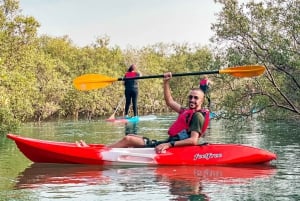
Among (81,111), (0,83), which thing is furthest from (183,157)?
(81,111)

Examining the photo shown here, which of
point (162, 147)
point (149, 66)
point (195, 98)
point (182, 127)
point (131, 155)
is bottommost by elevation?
point (131, 155)

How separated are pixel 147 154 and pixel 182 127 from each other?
0.77 metres

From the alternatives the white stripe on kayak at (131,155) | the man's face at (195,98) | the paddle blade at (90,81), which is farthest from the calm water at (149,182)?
the paddle blade at (90,81)

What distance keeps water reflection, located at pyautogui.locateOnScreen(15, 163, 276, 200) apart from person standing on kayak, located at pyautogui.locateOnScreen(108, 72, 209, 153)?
399 millimetres

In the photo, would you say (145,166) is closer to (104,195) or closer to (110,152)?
(110,152)

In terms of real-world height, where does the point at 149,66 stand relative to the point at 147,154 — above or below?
above

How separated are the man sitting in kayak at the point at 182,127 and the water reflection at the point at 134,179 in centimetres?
40

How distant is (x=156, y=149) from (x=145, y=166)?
36 cm

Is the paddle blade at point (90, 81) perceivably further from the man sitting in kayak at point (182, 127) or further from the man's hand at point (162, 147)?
the man's hand at point (162, 147)

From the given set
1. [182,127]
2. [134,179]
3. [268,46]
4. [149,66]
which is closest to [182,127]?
[182,127]

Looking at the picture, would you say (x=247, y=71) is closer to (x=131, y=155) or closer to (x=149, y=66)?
(x=131, y=155)

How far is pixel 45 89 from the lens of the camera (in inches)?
1578

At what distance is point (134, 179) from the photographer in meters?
8.16

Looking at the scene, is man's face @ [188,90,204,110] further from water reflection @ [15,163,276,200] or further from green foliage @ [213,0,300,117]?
green foliage @ [213,0,300,117]
